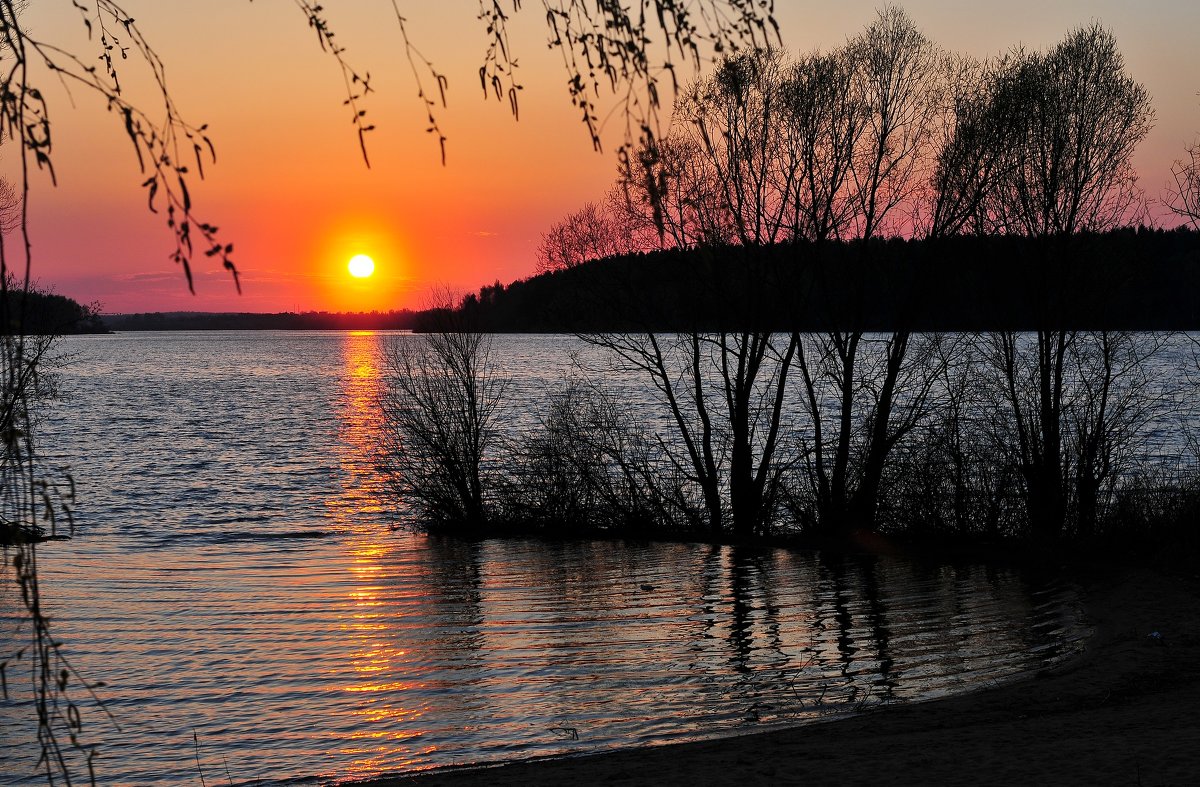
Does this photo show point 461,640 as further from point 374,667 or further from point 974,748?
point 974,748

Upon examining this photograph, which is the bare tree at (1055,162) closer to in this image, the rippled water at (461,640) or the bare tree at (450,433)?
the rippled water at (461,640)

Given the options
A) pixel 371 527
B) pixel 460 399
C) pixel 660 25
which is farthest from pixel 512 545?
pixel 660 25

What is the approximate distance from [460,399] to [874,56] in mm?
15511

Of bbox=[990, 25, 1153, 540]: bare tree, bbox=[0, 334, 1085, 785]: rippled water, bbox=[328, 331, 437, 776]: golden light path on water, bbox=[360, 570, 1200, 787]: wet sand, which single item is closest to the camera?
bbox=[360, 570, 1200, 787]: wet sand

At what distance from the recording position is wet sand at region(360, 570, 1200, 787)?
9438 millimetres

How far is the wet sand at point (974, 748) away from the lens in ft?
31.0

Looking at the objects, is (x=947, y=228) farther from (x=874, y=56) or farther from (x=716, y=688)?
(x=716, y=688)

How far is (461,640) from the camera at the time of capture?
18109 millimetres

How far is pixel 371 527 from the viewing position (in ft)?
116

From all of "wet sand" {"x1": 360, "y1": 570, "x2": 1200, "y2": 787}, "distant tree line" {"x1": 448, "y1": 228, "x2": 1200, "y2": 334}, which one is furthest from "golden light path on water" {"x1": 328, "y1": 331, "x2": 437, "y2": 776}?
"distant tree line" {"x1": 448, "y1": 228, "x2": 1200, "y2": 334}

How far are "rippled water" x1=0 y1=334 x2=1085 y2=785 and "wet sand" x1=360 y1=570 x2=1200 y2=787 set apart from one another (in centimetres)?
108

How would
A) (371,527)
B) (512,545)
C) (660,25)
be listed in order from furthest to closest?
(371,527) < (512,545) < (660,25)

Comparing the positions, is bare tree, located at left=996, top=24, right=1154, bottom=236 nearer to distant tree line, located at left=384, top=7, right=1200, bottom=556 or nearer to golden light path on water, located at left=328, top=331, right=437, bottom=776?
distant tree line, located at left=384, top=7, right=1200, bottom=556

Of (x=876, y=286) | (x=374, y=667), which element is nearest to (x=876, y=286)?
(x=876, y=286)
